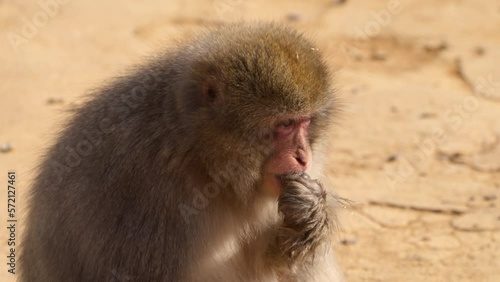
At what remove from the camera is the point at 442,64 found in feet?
30.3

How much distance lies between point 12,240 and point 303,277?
6.79ft

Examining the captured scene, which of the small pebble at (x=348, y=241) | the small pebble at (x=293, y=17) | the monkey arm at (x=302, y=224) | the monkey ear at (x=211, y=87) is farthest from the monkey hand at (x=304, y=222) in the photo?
the small pebble at (x=293, y=17)

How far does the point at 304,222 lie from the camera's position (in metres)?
4.77

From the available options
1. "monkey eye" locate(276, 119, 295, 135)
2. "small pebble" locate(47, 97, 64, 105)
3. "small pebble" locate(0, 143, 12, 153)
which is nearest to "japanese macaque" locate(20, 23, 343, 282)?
"monkey eye" locate(276, 119, 295, 135)

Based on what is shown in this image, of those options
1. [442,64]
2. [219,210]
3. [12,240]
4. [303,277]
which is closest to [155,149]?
[219,210]

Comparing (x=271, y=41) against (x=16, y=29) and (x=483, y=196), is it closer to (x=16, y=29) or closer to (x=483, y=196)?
(x=483, y=196)

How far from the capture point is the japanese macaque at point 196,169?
452cm
